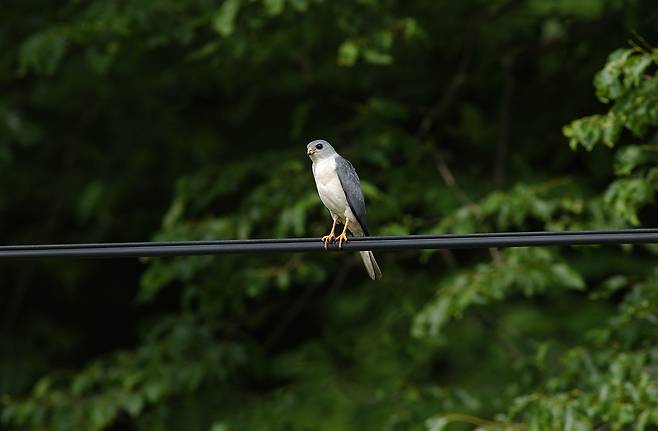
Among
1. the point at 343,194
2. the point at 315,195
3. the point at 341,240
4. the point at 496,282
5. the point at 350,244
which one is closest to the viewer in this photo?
the point at 350,244

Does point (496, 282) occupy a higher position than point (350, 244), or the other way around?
point (496, 282)

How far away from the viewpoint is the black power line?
11.9ft

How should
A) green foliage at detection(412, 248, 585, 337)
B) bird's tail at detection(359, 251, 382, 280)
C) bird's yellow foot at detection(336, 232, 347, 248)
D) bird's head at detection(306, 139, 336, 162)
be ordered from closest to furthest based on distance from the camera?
bird's yellow foot at detection(336, 232, 347, 248) < bird's tail at detection(359, 251, 382, 280) < bird's head at detection(306, 139, 336, 162) < green foliage at detection(412, 248, 585, 337)

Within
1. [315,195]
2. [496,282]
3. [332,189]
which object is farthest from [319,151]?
[496,282]

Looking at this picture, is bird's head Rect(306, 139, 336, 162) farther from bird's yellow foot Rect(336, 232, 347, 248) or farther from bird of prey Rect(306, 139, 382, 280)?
bird's yellow foot Rect(336, 232, 347, 248)

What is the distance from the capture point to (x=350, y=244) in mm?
4020

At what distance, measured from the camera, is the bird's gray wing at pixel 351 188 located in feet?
18.6

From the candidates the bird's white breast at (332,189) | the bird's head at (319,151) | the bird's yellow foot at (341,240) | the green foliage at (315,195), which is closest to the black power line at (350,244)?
the bird's yellow foot at (341,240)

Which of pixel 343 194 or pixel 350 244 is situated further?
pixel 343 194

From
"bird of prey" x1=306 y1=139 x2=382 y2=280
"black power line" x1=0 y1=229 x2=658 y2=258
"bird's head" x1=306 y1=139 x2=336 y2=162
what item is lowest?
"black power line" x1=0 y1=229 x2=658 y2=258

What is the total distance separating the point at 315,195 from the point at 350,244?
2.80 metres

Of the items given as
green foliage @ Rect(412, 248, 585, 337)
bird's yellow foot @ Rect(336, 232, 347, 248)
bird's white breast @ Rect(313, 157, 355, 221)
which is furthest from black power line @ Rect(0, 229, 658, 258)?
green foliage @ Rect(412, 248, 585, 337)

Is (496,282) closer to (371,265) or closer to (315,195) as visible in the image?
(371,265)

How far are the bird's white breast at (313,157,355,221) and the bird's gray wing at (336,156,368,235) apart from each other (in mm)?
20
